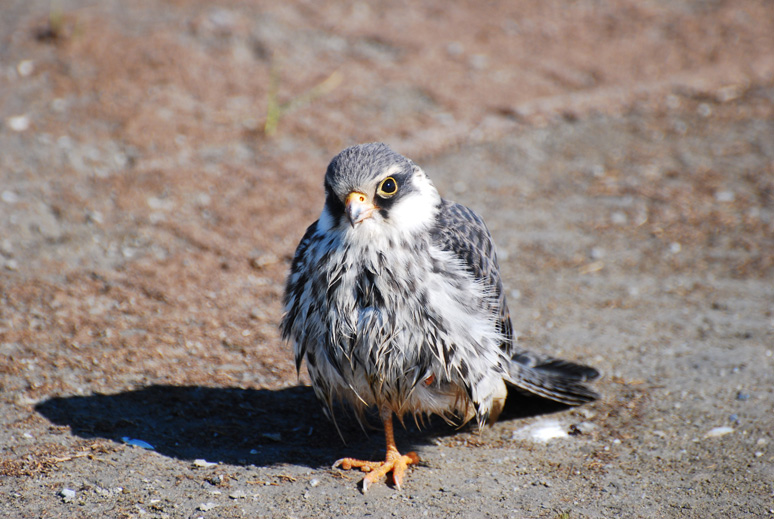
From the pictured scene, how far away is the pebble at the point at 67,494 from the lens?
2834 millimetres

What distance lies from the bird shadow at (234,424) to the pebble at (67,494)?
39 centimetres

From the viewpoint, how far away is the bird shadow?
130 inches

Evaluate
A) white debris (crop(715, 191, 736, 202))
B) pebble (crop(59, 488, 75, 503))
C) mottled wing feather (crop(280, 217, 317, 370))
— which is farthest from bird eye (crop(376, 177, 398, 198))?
white debris (crop(715, 191, 736, 202))

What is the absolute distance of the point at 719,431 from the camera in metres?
3.49

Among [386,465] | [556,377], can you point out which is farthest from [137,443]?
[556,377]

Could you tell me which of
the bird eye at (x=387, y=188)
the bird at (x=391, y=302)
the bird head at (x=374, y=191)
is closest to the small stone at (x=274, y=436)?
the bird at (x=391, y=302)

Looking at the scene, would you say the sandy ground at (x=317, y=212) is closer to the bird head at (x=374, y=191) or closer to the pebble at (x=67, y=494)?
the pebble at (x=67, y=494)

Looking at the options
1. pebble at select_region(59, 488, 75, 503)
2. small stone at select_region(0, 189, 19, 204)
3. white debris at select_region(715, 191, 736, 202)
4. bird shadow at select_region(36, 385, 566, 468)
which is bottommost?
pebble at select_region(59, 488, 75, 503)

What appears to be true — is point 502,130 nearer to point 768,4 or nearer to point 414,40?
point 414,40

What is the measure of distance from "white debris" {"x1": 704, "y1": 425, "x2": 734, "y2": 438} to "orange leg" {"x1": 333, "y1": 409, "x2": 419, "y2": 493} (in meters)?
1.33

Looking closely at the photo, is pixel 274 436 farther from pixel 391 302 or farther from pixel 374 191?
pixel 374 191

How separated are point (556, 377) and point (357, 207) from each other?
140 centimetres

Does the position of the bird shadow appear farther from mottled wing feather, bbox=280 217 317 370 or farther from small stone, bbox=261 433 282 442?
mottled wing feather, bbox=280 217 317 370

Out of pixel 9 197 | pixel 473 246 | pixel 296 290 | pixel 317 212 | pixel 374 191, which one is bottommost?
pixel 9 197
